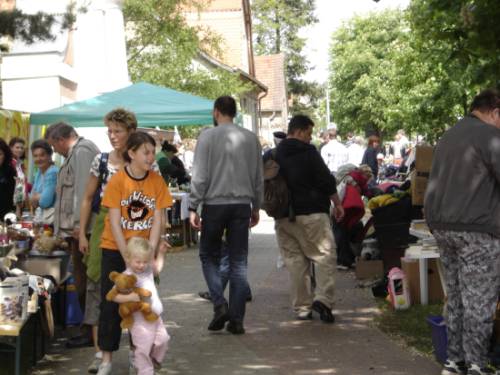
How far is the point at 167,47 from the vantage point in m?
30.4

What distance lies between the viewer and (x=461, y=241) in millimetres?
6480

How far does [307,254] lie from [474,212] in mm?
2989

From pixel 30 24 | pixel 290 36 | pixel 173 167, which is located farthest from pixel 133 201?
pixel 290 36

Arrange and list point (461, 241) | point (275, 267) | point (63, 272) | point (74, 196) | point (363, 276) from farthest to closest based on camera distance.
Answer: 1. point (275, 267)
2. point (363, 276)
3. point (63, 272)
4. point (74, 196)
5. point (461, 241)

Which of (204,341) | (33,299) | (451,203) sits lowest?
(204,341)

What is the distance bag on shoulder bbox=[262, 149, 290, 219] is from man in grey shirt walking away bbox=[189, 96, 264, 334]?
460 millimetres

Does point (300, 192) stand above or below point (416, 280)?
above

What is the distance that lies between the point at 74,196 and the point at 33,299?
117cm

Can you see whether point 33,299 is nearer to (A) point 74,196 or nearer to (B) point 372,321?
(A) point 74,196

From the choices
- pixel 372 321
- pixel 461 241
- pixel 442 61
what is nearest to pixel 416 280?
pixel 372 321

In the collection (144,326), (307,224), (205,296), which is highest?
(307,224)

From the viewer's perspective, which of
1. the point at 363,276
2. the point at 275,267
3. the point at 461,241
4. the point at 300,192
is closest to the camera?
the point at 461,241

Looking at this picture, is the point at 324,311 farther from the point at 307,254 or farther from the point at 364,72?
the point at 364,72

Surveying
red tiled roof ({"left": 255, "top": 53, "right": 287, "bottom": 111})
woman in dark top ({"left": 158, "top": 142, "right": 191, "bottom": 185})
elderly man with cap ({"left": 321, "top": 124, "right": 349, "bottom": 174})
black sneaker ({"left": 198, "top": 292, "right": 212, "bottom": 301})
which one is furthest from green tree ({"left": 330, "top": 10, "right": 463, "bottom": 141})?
black sneaker ({"left": 198, "top": 292, "right": 212, "bottom": 301})
